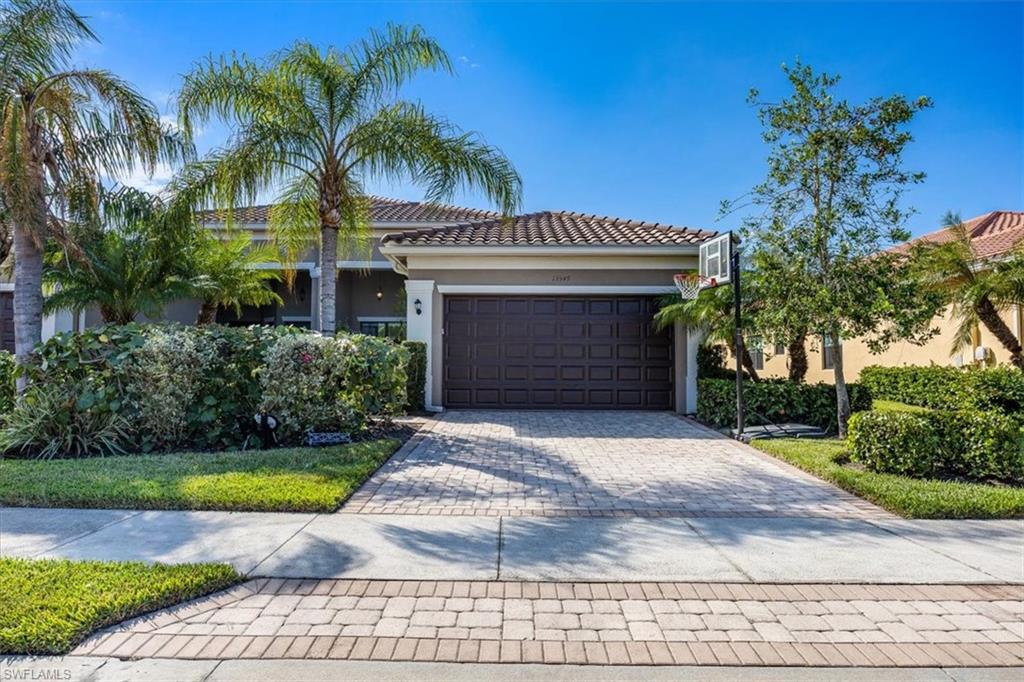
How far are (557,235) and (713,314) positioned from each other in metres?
4.24

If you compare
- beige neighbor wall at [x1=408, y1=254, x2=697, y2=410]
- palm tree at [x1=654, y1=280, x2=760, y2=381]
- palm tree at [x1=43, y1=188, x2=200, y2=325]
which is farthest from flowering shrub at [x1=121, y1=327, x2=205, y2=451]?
palm tree at [x1=654, y1=280, x2=760, y2=381]

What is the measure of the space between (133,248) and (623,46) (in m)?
11.1

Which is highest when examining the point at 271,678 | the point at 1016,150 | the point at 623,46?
the point at 623,46

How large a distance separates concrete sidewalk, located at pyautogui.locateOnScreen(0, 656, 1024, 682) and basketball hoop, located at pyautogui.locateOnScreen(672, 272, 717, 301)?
314 inches

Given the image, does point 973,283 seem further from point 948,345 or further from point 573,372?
point 573,372

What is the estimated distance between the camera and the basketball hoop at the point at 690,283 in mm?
10292

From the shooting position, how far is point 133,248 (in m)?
12.1

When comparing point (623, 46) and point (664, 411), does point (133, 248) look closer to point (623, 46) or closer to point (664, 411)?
point (623, 46)

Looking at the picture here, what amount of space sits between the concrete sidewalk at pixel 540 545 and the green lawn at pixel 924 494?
7.2 inches

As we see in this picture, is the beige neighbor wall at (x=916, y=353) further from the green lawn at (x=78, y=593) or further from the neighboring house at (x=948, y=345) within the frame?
the green lawn at (x=78, y=593)

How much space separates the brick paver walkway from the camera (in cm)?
288

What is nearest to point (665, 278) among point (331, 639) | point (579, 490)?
point (579, 490)

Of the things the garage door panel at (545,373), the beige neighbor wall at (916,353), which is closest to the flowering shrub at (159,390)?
the garage door panel at (545,373)

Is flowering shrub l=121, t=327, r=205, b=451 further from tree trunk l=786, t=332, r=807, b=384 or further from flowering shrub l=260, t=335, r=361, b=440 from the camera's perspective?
tree trunk l=786, t=332, r=807, b=384
